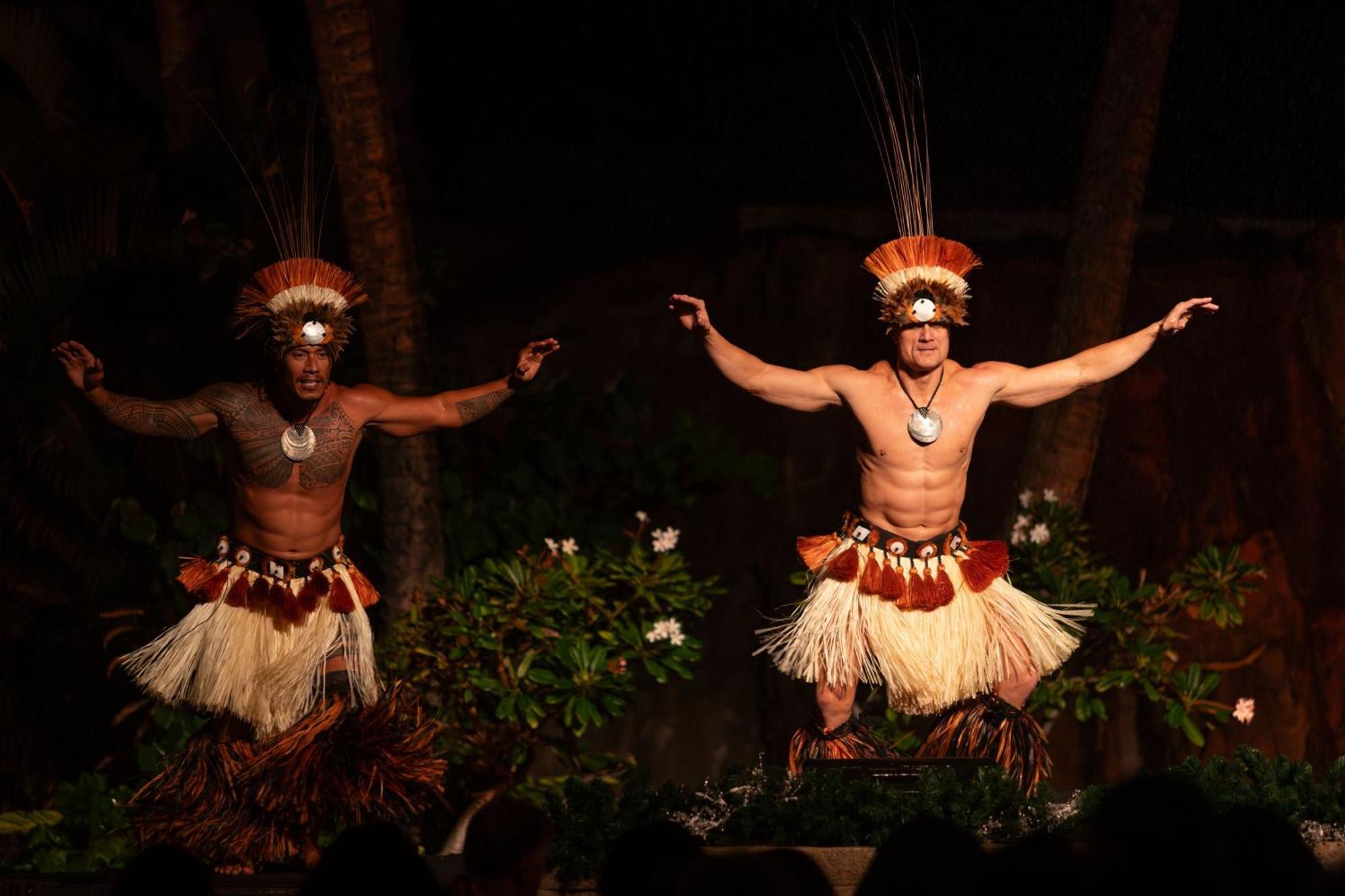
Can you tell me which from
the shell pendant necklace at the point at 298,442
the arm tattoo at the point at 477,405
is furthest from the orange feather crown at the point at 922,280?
the shell pendant necklace at the point at 298,442

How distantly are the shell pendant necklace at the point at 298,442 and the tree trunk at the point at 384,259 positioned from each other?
1075 mm

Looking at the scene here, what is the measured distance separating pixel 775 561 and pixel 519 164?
6.13 ft

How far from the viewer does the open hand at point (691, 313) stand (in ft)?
15.0

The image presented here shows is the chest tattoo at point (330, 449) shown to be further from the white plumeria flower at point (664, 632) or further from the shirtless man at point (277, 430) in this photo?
the white plumeria flower at point (664, 632)

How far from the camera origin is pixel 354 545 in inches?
238

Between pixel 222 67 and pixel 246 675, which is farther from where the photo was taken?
pixel 222 67

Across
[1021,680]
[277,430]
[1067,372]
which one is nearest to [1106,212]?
[1067,372]

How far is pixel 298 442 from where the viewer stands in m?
4.54

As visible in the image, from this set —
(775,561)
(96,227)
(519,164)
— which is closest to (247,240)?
(96,227)

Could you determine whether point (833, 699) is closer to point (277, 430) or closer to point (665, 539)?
point (665, 539)

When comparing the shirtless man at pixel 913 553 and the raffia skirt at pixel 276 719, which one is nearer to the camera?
the raffia skirt at pixel 276 719

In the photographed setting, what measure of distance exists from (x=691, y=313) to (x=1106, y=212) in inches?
81.4

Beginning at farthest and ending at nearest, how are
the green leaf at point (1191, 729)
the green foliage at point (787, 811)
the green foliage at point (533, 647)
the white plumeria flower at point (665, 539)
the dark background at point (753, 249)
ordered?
1. the dark background at point (753, 249)
2. the white plumeria flower at point (665, 539)
3. the green leaf at point (1191, 729)
4. the green foliage at point (533, 647)
5. the green foliage at point (787, 811)

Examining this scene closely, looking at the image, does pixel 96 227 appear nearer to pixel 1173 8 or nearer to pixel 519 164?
pixel 519 164
